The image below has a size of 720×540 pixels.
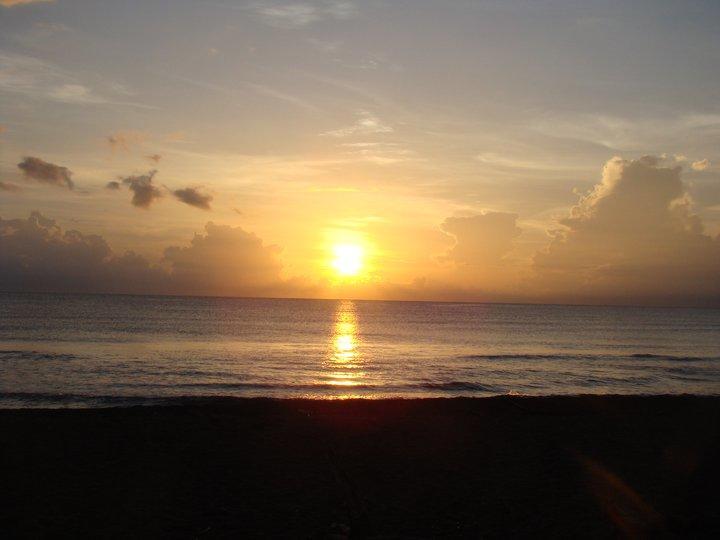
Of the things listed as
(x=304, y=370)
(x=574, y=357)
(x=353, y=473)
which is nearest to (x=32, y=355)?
(x=304, y=370)

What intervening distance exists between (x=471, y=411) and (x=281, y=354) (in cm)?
2939

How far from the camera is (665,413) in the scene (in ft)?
73.0

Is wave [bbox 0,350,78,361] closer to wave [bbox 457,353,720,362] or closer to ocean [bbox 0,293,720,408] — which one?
ocean [bbox 0,293,720,408]

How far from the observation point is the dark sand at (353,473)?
11.2 m

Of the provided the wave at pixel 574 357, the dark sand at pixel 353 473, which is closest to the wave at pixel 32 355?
→ the dark sand at pixel 353 473

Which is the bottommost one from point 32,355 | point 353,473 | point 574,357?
point 574,357

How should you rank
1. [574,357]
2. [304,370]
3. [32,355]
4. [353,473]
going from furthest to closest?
1. [574,357]
2. [32,355]
3. [304,370]
4. [353,473]

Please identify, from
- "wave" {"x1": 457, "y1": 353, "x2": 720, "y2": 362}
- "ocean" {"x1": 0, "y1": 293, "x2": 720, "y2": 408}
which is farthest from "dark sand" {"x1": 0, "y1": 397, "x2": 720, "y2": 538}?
"wave" {"x1": 457, "y1": 353, "x2": 720, "y2": 362}

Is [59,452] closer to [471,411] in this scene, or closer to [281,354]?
[471,411]

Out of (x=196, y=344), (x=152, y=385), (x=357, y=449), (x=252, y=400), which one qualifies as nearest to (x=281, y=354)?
(x=196, y=344)

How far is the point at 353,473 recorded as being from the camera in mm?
14156

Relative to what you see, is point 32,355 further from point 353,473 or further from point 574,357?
point 574,357

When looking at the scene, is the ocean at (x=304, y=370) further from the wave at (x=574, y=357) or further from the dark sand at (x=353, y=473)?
the dark sand at (x=353, y=473)

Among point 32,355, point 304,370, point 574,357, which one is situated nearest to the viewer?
point 304,370
